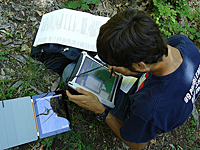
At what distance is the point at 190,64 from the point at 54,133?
5.06 ft

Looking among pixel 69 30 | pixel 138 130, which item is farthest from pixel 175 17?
pixel 138 130

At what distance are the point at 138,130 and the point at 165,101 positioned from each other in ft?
1.05

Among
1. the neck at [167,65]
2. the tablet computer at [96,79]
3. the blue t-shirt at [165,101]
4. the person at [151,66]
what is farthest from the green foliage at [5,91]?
the neck at [167,65]

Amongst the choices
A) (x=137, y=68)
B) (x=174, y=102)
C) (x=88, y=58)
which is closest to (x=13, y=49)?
(x=88, y=58)

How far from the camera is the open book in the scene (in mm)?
1913

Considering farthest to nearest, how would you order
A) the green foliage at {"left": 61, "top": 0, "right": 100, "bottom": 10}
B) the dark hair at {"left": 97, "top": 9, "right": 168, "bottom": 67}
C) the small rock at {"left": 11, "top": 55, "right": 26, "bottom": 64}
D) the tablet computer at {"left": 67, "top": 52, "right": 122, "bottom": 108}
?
1. the green foliage at {"left": 61, "top": 0, "right": 100, "bottom": 10}
2. the small rock at {"left": 11, "top": 55, "right": 26, "bottom": 64}
3. the tablet computer at {"left": 67, "top": 52, "right": 122, "bottom": 108}
4. the dark hair at {"left": 97, "top": 9, "right": 168, "bottom": 67}

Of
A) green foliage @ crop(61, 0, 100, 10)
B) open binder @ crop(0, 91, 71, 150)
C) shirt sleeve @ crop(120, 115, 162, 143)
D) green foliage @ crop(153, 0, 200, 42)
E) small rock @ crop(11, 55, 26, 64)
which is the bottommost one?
open binder @ crop(0, 91, 71, 150)

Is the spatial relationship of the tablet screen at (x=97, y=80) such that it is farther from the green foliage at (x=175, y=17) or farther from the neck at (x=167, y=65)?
the green foliage at (x=175, y=17)

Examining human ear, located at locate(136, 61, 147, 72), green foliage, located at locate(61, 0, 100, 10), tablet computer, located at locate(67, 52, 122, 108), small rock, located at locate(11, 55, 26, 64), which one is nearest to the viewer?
human ear, located at locate(136, 61, 147, 72)

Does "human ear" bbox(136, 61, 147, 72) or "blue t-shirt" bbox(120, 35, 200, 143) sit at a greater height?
"human ear" bbox(136, 61, 147, 72)

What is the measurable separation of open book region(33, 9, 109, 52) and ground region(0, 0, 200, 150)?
0.87 feet

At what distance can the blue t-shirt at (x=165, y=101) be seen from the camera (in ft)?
3.97

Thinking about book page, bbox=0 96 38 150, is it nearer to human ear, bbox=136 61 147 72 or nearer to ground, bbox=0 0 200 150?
ground, bbox=0 0 200 150

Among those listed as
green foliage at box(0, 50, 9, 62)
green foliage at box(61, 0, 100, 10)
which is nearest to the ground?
green foliage at box(0, 50, 9, 62)
